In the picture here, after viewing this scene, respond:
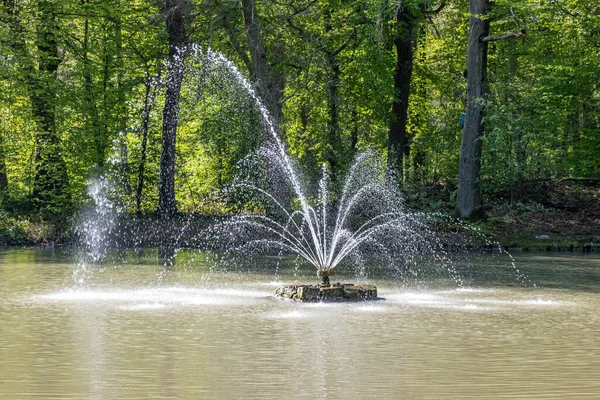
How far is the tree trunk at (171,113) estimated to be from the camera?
1197 inches

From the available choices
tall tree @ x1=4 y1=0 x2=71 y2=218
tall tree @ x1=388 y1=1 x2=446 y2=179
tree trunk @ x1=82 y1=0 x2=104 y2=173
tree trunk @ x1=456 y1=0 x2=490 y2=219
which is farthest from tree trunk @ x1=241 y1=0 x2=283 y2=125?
tall tree @ x1=4 y1=0 x2=71 y2=218

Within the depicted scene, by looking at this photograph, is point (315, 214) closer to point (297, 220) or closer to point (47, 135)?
point (297, 220)

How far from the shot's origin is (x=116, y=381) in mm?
7945

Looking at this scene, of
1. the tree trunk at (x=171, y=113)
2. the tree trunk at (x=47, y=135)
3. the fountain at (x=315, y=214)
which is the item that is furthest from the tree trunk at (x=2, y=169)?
the fountain at (x=315, y=214)

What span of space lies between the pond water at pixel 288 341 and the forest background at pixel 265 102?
12.6 m

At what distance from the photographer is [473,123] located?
2931 cm

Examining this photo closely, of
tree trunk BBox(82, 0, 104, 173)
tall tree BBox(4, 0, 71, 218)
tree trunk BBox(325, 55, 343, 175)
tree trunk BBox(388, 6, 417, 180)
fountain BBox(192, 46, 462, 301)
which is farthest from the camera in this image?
tree trunk BBox(388, 6, 417, 180)

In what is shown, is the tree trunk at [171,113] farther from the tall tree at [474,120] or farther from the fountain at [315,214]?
the tall tree at [474,120]

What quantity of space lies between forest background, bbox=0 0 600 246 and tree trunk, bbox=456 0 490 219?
4 cm

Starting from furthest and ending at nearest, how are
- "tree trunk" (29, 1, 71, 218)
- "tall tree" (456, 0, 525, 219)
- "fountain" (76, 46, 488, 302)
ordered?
"tree trunk" (29, 1, 71, 218)
"tall tree" (456, 0, 525, 219)
"fountain" (76, 46, 488, 302)

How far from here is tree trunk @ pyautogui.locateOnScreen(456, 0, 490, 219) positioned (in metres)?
28.4

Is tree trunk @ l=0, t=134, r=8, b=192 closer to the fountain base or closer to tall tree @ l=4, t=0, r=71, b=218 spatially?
tall tree @ l=4, t=0, r=71, b=218

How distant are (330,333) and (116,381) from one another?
3.39 m

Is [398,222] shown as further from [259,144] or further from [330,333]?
[330,333]
